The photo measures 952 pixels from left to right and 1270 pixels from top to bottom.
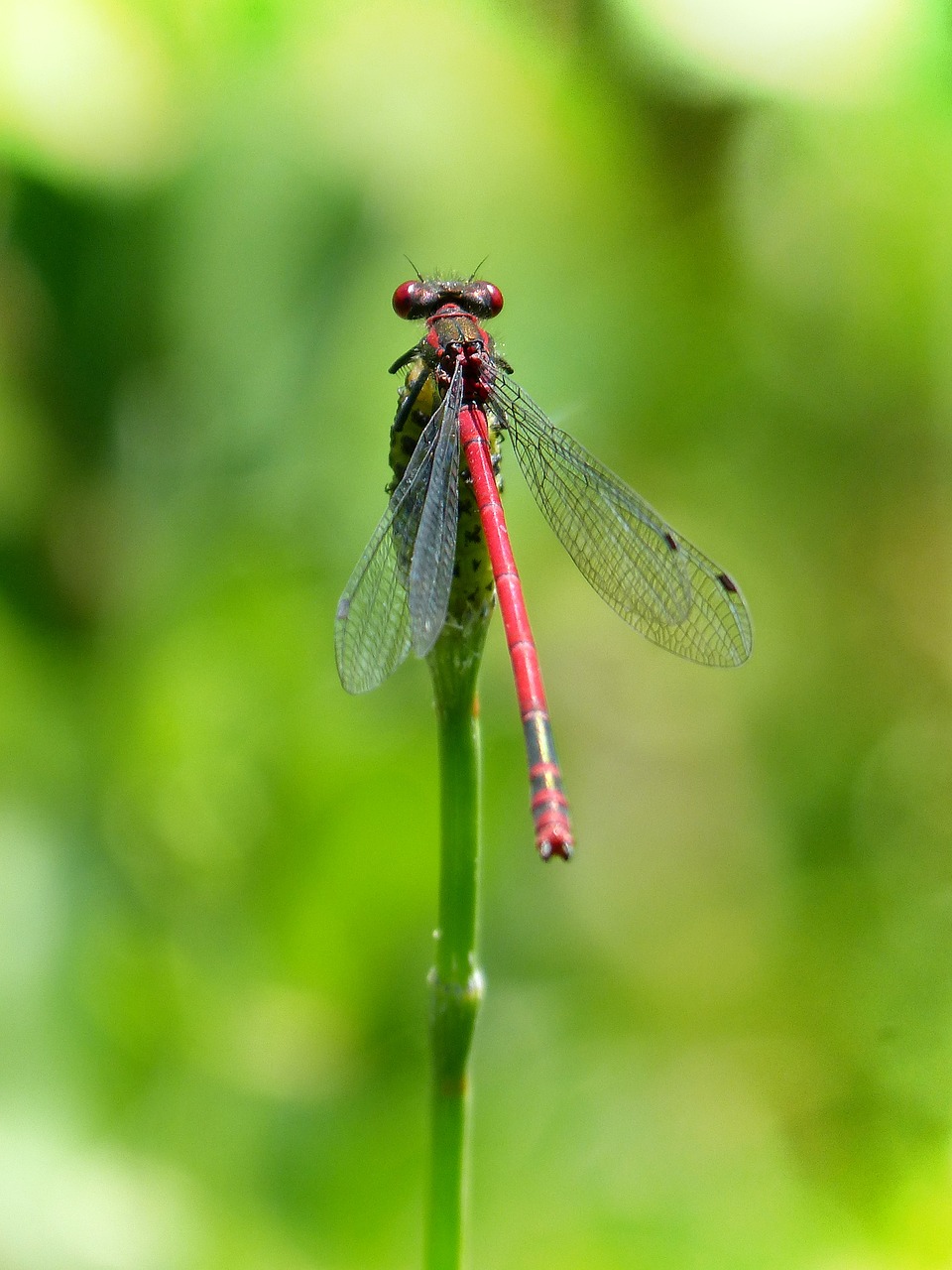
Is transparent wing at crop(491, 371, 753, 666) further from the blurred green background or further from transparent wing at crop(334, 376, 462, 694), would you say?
transparent wing at crop(334, 376, 462, 694)

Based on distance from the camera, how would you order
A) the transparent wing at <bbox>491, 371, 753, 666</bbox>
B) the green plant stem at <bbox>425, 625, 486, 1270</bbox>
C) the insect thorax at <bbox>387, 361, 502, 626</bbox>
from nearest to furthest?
the green plant stem at <bbox>425, 625, 486, 1270</bbox> < the insect thorax at <bbox>387, 361, 502, 626</bbox> < the transparent wing at <bbox>491, 371, 753, 666</bbox>

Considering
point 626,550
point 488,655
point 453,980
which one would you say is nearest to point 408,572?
point 453,980

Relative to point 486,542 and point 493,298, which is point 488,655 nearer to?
point 493,298

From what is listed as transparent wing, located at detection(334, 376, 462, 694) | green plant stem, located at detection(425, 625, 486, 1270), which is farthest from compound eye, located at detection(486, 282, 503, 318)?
green plant stem, located at detection(425, 625, 486, 1270)

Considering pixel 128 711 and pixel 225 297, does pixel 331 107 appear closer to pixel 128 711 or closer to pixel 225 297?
pixel 225 297

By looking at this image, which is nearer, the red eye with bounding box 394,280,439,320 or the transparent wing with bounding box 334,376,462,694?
the transparent wing with bounding box 334,376,462,694

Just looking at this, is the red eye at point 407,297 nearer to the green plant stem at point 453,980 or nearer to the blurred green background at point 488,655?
the blurred green background at point 488,655
